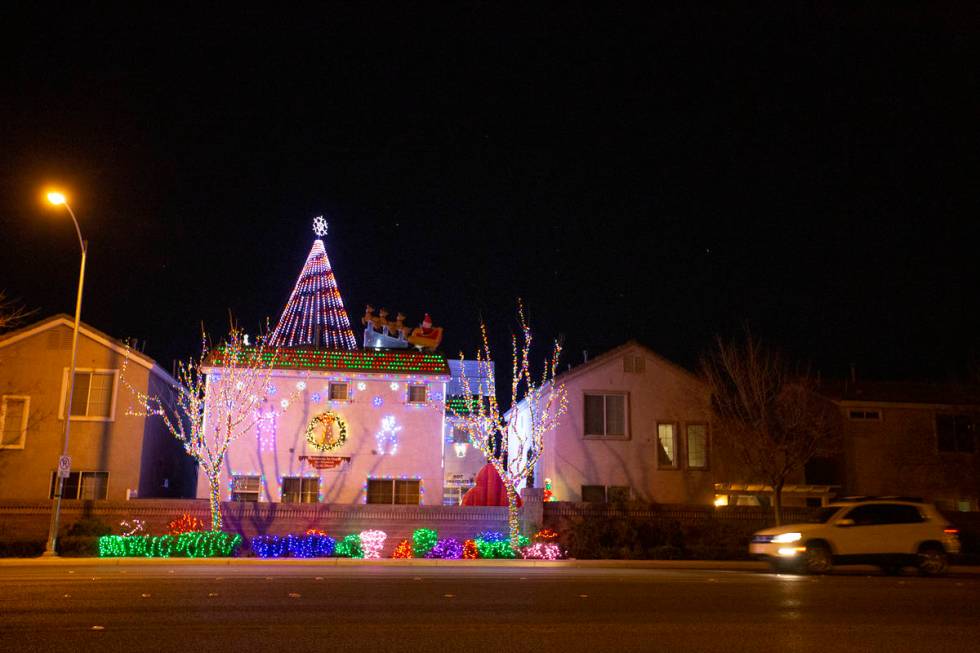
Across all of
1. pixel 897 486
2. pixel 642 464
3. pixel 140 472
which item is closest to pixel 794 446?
pixel 642 464

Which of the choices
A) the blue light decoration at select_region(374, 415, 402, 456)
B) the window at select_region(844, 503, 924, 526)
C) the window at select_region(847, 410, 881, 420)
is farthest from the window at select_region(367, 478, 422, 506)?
the window at select_region(847, 410, 881, 420)

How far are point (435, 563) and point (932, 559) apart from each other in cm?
1242

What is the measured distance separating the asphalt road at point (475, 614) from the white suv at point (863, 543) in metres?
3.13

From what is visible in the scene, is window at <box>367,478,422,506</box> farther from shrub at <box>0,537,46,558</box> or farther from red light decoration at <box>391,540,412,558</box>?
shrub at <box>0,537,46,558</box>

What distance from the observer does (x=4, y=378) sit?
30.8 m

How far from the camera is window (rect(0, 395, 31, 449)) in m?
30.3

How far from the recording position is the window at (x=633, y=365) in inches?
1331

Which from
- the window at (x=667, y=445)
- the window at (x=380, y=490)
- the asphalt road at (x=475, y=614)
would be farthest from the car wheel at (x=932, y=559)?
the window at (x=380, y=490)

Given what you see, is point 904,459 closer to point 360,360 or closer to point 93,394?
point 360,360

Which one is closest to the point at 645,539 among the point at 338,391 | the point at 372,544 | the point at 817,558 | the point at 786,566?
the point at 786,566

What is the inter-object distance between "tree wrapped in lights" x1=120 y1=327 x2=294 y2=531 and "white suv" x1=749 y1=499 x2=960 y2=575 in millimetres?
16887

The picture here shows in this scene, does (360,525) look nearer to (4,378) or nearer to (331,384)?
(331,384)

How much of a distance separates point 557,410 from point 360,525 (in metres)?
9.45

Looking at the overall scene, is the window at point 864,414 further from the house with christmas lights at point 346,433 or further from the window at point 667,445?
the house with christmas lights at point 346,433
